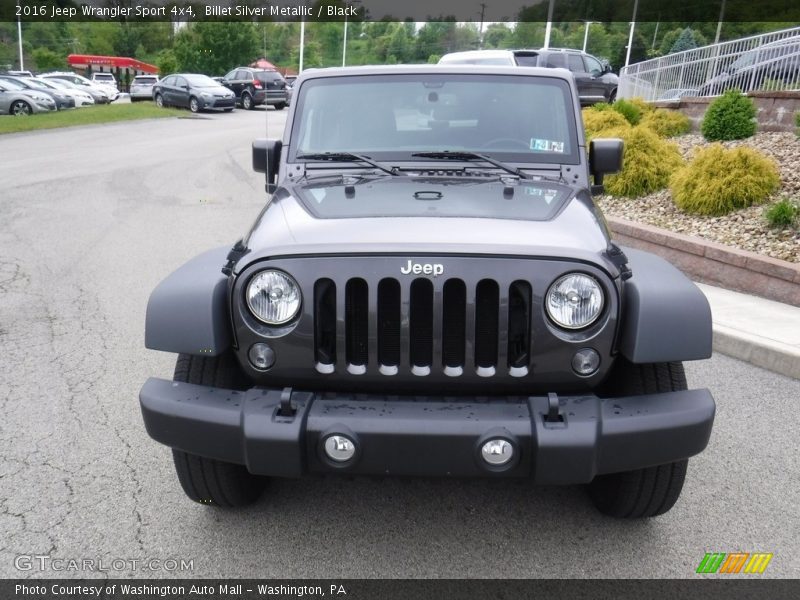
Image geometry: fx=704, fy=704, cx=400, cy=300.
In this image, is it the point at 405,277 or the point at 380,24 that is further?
the point at 380,24

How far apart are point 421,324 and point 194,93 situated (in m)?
28.7

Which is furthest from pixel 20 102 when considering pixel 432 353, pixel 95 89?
pixel 432 353

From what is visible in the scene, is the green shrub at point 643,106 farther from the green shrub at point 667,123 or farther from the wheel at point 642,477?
the wheel at point 642,477

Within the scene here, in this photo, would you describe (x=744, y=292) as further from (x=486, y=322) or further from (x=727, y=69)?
(x=727, y=69)

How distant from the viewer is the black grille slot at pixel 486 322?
8.12 feet

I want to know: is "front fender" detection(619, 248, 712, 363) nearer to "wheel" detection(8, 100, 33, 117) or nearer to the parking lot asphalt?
the parking lot asphalt

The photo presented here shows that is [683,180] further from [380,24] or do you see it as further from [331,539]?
[380,24]

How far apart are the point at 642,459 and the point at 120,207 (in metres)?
9.13

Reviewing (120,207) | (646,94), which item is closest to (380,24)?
(646,94)

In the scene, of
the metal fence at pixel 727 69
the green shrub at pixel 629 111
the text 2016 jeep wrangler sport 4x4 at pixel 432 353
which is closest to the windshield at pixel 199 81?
the metal fence at pixel 727 69

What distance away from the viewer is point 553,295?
247 cm

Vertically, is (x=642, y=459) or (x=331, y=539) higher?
(x=642, y=459)

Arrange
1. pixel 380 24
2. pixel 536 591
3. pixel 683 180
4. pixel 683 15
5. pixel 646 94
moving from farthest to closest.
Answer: pixel 683 15 → pixel 380 24 → pixel 646 94 → pixel 683 180 → pixel 536 591

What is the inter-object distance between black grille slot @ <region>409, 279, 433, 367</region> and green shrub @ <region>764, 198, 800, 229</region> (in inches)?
210
